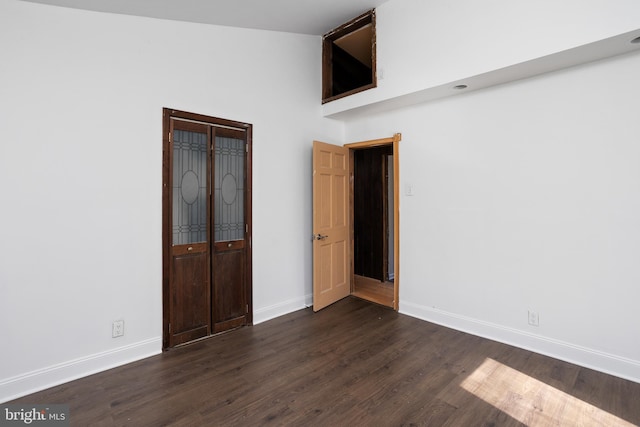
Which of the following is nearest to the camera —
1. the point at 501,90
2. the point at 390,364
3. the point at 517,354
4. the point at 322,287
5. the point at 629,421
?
the point at 629,421

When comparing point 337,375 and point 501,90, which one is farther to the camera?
point 501,90

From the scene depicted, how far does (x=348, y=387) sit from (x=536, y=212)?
2244 mm

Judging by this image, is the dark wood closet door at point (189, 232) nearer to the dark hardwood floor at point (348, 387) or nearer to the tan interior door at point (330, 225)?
the dark hardwood floor at point (348, 387)

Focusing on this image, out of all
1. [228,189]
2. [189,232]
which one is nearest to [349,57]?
[228,189]

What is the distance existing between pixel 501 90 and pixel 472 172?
2.65 feet

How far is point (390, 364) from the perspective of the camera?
2617 mm

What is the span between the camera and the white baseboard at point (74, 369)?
2182mm

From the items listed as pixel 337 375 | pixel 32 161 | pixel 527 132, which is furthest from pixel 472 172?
pixel 32 161

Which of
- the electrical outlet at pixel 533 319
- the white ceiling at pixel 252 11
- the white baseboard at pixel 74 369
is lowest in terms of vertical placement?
the white baseboard at pixel 74 369

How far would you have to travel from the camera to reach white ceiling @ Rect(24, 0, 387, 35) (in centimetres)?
248

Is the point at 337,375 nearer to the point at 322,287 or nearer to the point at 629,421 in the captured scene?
the point at 322,287

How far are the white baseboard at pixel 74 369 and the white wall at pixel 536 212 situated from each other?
283 cm

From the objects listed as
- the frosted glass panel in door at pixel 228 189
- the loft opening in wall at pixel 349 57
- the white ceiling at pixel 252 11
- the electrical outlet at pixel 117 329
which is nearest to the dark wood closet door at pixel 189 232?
the frosted glass panel in door at pixel 228 189

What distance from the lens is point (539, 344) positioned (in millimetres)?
2811
